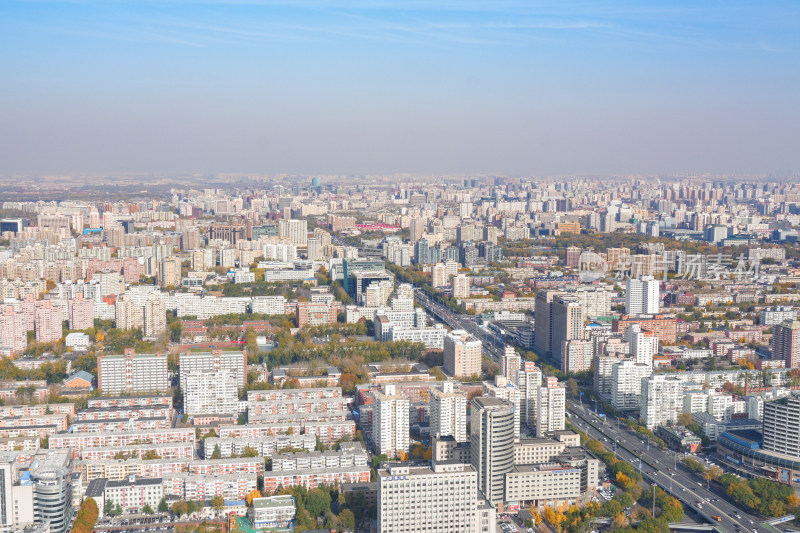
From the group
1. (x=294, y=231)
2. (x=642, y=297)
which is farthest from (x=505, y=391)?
(x=294, y=231)

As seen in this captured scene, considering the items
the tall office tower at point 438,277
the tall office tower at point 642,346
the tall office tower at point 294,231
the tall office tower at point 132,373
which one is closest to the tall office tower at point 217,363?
the tall office tower at point 132,373

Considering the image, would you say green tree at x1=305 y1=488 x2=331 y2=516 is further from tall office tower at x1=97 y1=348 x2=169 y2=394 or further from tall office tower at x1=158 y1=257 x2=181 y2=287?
tall office tower at x1=158 y1=257 x2=181 y2=287

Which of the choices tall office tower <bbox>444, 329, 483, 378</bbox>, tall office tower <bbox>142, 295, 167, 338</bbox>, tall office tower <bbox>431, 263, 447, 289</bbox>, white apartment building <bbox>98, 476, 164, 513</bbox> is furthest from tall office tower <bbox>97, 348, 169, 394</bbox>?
tall office tower <bbox>431, 263, 447, 289</bbox>

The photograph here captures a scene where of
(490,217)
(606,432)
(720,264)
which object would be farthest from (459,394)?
(490,217)

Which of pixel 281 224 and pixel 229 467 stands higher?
pixel 281 224

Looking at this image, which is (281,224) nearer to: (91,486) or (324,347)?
(324,347)

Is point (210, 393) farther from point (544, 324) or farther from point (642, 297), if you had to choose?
point (642, 297)

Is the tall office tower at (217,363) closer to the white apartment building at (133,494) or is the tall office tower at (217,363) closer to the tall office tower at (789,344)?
the white apartment building at (133,494)
